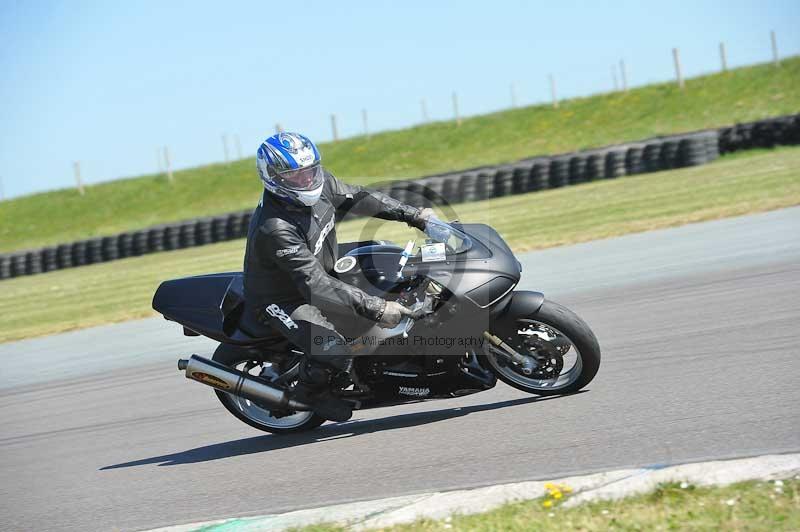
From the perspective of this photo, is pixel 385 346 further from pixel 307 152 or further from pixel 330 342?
pixel 307 152

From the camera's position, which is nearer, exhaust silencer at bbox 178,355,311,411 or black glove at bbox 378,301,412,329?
black glove at bbox 378,301,412,329

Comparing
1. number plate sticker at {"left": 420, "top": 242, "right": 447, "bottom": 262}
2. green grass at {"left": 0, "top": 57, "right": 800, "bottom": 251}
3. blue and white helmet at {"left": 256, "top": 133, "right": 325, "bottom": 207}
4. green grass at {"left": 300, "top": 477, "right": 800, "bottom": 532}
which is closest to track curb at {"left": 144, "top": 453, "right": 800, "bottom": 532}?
green grass at {"left": 300, "top": 477, "right": 800, "bottom": 532}

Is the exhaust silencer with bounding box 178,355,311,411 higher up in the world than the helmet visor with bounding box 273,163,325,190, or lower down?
lower down

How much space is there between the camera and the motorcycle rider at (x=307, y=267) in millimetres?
5504

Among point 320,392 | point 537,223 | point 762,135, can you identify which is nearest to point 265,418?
point 320,392

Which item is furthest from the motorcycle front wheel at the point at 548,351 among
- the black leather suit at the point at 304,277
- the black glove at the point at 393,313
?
the black leather suit at the point at 304,277

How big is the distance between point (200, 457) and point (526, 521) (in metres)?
2.81

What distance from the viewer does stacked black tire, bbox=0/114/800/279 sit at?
22.8m

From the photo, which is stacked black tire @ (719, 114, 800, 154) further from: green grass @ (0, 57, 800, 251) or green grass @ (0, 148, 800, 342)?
green grass @ (0, 57, 800, 251)

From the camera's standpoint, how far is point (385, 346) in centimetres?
579

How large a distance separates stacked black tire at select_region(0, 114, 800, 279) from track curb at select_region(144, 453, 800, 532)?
1660 cm

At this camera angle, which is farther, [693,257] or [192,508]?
[693,257]

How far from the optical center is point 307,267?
550 cm

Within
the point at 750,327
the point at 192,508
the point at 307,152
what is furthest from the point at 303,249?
the point at 750,327
